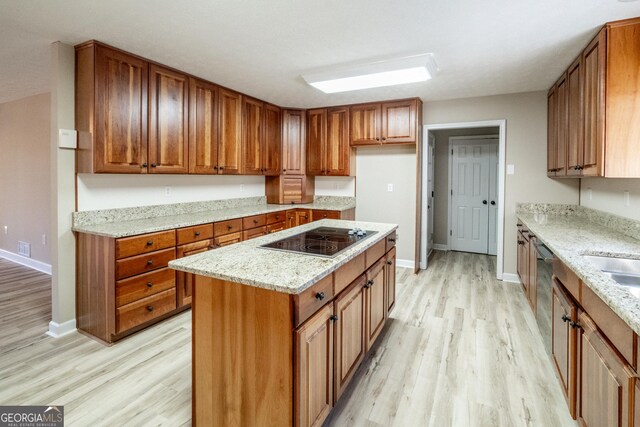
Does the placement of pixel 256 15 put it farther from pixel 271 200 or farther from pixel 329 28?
pixel 271 200

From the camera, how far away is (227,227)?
3518 millimetres

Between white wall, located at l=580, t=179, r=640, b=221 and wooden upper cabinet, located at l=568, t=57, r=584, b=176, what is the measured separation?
0.33 m

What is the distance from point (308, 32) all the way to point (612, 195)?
9.34ft

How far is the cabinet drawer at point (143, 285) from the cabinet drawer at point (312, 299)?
180cm

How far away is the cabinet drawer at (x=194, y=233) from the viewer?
9.80 feet

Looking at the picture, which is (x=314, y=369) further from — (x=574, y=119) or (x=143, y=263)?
(x=574, y=119)

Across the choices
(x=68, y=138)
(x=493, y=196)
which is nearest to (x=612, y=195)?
(x=493, y=196)

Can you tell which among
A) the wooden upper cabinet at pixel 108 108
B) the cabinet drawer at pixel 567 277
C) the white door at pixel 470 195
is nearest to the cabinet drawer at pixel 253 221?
the wooden upper cabinet at pixel 108 108

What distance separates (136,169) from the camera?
2.93 m

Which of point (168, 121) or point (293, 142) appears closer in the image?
point (168, 121)

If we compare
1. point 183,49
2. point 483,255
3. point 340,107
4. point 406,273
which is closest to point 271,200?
point 340,107

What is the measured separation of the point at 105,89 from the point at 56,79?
14.0 inches

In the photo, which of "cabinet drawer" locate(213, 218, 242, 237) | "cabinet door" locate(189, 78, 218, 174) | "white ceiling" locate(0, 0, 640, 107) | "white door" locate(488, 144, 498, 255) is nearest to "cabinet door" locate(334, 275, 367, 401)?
"white ceiling" locate(0, 0, 640, 107)

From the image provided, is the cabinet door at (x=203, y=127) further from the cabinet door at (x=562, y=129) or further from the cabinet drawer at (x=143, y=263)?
the cabinet door at (x=562, y=129)
